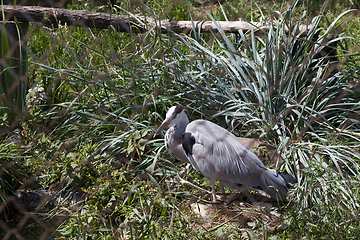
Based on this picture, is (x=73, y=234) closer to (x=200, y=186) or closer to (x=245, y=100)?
(x=200, y=186)

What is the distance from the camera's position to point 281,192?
2.12 metres

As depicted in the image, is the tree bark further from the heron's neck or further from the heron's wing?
the heron's wing

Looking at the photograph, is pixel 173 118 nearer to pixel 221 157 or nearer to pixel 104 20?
pixel 221 157

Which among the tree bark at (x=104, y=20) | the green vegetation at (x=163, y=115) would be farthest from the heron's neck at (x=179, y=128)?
the tree bark at (x=104, y=20)

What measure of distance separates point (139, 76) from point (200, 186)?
40.8 inches

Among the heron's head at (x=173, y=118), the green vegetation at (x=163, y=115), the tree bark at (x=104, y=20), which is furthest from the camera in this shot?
the tree bark at (x=104, y=20)

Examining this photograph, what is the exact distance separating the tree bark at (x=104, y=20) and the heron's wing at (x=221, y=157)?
3.32ft

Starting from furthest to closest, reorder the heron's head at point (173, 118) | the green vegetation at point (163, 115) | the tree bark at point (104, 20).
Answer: the tree bark at point (104, 20)
the heron's head at point (173, 118)
the green vegetation at point (163, 115)

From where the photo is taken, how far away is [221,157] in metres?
2.27

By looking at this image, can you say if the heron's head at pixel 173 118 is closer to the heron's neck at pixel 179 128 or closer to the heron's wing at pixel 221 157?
the heron's neck at pixel 179 128

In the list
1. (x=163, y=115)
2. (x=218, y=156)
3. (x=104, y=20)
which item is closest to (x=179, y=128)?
(x=218, y=156)

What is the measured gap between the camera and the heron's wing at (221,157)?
87.4 inches

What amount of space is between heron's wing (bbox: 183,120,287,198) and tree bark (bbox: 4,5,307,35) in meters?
1.01

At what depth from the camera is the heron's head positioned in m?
2.35
